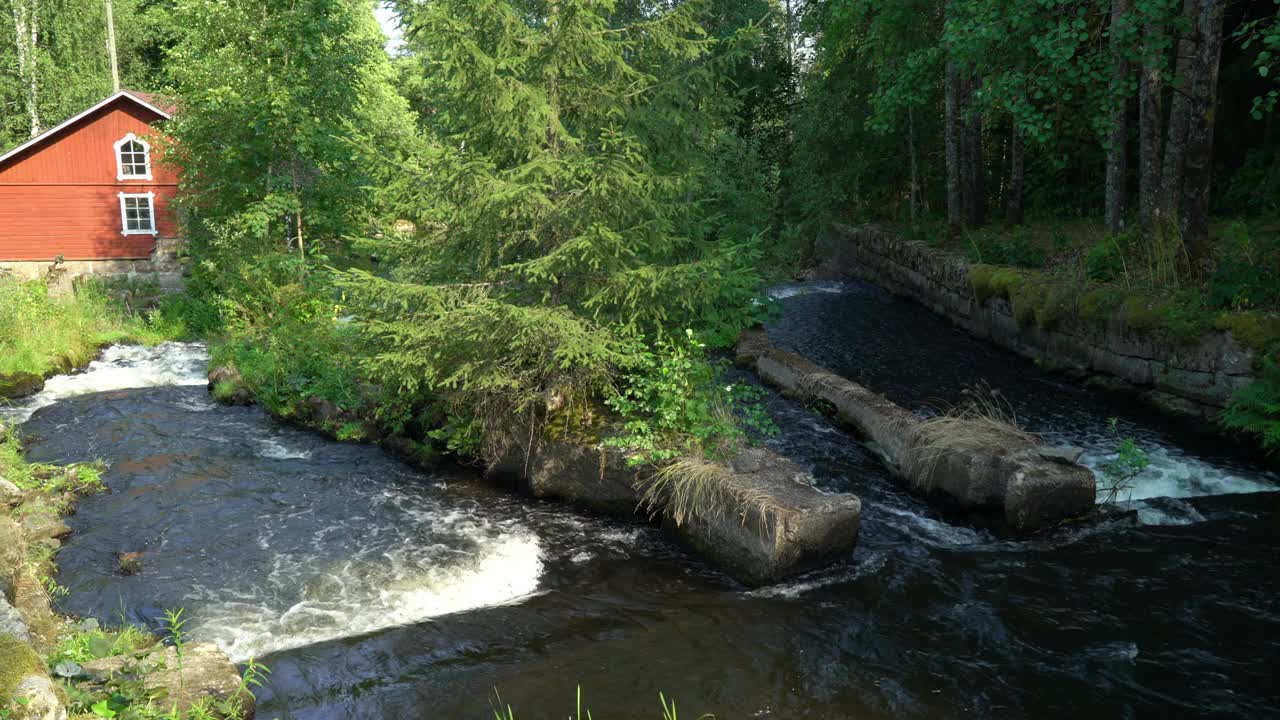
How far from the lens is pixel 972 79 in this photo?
20469 millimetres

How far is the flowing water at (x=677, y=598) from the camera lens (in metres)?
6.02

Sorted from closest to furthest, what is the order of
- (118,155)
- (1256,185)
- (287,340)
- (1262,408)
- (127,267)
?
(1262,408) < (287,340) < (1256,185) < (118,155) < (127,267)

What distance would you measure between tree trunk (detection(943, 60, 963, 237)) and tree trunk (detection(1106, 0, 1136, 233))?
204 inches

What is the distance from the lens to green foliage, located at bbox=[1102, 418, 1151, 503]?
8.79 metres

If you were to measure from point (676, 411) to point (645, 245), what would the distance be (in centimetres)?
175

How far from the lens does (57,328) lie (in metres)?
18.0

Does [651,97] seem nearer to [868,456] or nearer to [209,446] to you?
[868,456]

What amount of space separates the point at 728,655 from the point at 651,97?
6.29 meters

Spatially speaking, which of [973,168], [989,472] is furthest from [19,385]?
[973,168]

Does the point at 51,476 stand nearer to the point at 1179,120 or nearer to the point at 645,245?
the point at 645,245

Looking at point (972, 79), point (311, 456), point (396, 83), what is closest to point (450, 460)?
point (311, 456)

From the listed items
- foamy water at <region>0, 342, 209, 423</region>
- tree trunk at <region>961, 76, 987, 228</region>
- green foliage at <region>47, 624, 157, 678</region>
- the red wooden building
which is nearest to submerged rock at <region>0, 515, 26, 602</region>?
green foliage at <region>47, 624, 157, 678</region>

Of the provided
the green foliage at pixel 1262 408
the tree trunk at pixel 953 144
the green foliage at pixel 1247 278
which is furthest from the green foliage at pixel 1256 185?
the green foliage at pixel 1262 408

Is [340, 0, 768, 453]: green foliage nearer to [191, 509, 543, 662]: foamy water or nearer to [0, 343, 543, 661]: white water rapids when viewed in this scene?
[0, 343, 543, 661]: white water rapids
